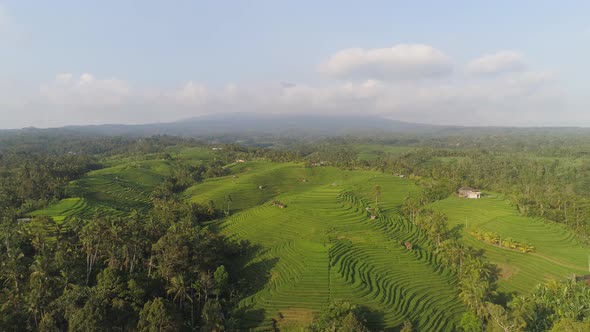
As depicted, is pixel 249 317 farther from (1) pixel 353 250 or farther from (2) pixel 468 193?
(2) pixel 468 193

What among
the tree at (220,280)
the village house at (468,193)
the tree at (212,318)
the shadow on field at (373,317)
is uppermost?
the village house at (468,193)

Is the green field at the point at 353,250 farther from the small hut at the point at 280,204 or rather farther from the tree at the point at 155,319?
the tree at the point at 155,319

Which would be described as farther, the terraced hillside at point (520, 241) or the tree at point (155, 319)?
the terraced hillside at point (520, 241)

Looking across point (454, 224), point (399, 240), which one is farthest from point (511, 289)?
point (454, 224)

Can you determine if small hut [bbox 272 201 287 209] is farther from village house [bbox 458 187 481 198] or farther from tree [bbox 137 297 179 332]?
village house [bbox 458 187 481 198]

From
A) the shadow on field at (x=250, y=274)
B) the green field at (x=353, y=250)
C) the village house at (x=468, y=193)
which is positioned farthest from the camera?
the village house at (x=468, y=193)

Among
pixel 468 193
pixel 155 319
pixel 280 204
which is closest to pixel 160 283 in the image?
pixel 155 319

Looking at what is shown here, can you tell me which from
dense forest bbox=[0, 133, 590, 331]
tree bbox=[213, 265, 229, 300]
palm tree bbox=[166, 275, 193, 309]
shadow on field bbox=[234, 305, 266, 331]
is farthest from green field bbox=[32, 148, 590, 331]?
palm tree bbox=[166, 275, 193, 309]

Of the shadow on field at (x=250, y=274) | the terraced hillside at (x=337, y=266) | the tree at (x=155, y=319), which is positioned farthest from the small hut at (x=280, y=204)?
the tree at (x=155, y=319)
